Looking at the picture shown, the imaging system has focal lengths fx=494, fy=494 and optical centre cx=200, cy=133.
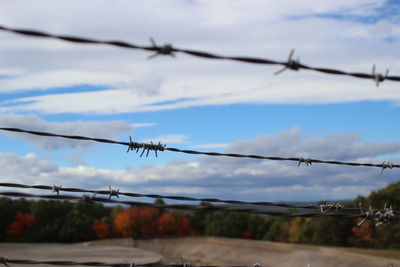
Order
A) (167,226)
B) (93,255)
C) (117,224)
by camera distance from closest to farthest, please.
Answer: (93,255), (167,226), (117,224)

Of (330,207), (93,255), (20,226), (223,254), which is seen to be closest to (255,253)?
(223,254)

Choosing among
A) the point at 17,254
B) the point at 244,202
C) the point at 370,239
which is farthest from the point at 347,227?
the point at 244,202

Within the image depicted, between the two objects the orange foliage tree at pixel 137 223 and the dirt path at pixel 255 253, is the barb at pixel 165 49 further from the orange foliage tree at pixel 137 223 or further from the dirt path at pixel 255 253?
the orange foliage tree at pixel 137 223

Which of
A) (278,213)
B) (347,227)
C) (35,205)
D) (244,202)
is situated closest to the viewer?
(278,213)

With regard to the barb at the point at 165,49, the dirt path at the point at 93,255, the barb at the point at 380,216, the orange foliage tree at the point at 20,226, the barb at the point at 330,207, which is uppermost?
the orange foliage tree at the point at 20,226

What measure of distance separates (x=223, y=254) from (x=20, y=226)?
31836mm

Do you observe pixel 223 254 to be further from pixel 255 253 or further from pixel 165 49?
pixel 165 49

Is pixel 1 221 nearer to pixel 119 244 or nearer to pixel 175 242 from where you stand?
pixel 119 244

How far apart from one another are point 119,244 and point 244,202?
59726 mm

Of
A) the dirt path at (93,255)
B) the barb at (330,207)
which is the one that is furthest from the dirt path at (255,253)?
the barb at (330,207)

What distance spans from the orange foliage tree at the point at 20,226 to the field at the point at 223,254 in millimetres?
8366

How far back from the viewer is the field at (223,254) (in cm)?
2938

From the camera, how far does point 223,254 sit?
4412 centimetres

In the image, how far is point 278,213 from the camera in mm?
3105
